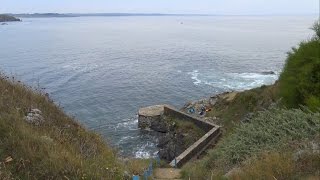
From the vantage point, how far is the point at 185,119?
30.0 m

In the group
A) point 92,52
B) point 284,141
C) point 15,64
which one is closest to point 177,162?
point 284,141

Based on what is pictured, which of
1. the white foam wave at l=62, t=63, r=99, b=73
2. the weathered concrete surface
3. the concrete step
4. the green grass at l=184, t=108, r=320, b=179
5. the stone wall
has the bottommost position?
the white foam wave at l=62, t=63, r=99, b=73

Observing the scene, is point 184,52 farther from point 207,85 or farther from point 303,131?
point 303,131

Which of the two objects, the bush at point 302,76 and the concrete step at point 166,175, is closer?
the concrete step at point 166,175

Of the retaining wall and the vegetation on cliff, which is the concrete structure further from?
the vegetation on cliff

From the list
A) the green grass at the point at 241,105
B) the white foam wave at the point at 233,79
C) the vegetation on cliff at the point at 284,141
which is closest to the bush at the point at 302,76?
the vegetation on cliff at the point at 284,141

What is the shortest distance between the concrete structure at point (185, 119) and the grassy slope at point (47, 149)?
884 centimetres

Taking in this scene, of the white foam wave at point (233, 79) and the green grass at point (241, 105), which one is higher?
the green grass at point (241, 105)

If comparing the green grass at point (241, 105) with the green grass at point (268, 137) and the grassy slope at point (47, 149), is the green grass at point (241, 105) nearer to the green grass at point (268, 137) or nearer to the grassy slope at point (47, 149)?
the green grass at point (268, 137)

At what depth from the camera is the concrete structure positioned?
19.4m

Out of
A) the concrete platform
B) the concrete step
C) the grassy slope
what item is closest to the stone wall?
the concrete platform

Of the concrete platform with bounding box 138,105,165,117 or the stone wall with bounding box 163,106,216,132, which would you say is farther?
the concrete platform with bounding box 138,105,165,117

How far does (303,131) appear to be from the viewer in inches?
360

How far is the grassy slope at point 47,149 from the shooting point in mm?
6375
